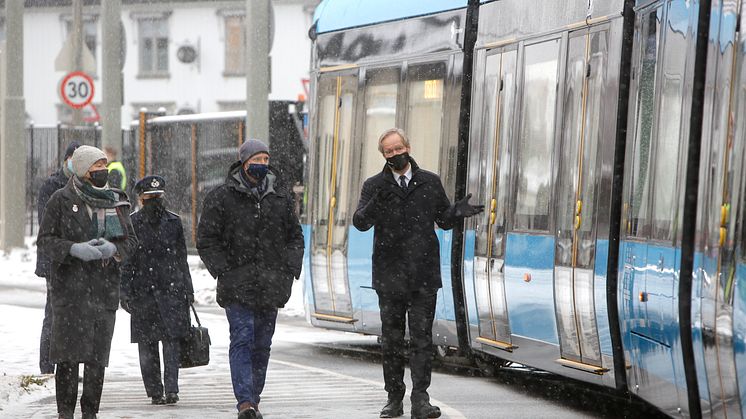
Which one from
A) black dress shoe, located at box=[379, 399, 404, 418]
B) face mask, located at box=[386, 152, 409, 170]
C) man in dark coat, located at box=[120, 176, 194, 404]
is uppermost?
face mask, located at box=[386, 152, 409, 170]

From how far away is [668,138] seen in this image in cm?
832

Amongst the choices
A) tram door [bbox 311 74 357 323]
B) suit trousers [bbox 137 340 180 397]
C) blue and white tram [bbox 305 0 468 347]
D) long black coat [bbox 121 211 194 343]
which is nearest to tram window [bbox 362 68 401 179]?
blue and white tram [bbox 305 0 468 347]

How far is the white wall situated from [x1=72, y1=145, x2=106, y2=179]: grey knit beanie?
43526mm

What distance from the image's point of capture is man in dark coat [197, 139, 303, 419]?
9.62 m

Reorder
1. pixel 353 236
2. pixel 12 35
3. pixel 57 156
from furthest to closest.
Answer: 1. pixel 57 156
2. pixel 12 35
3. pixel 353 236

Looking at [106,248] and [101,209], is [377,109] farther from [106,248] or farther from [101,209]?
[106,248]

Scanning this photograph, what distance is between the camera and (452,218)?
32.4 ft

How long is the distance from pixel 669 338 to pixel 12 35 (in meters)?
20.8

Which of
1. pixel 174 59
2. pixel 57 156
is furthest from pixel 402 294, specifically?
pixel 174 59

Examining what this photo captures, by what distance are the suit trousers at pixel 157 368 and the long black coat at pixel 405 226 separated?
1582mm

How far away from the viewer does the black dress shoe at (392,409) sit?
392 inches

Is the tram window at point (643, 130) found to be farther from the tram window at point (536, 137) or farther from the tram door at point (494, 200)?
the tram door at point (494, 200)

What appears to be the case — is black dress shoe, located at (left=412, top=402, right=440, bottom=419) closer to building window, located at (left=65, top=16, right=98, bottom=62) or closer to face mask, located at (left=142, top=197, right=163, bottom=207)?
face mask, located at (left=142, top=197, right=163, bottom=207)

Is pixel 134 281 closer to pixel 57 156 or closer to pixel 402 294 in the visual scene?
pixel 402 294
